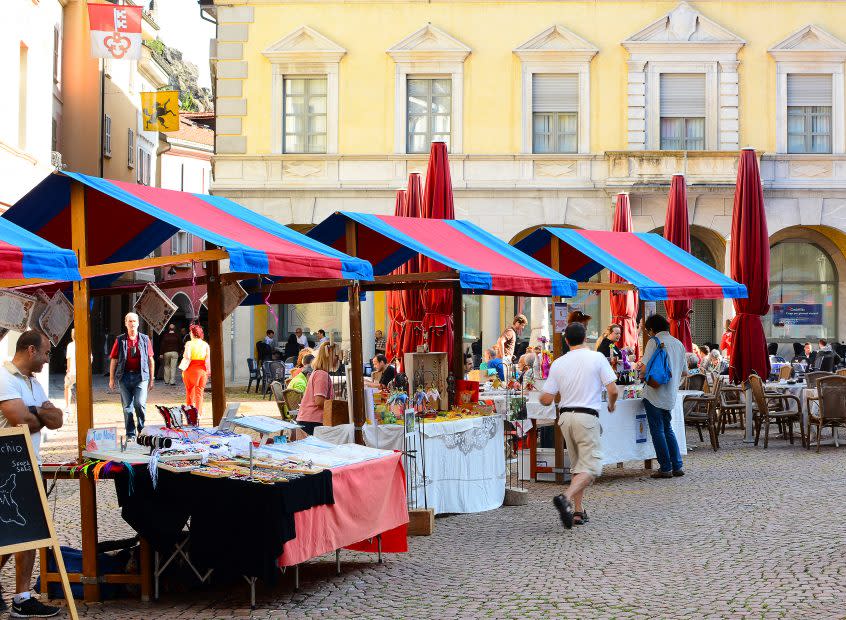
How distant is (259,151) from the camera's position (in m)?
28.6

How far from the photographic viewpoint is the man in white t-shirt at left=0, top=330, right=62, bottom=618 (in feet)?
22.6

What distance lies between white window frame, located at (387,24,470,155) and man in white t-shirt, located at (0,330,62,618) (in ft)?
70.6

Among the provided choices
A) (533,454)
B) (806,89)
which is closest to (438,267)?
(533,454)

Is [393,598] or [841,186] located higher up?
[841,186]

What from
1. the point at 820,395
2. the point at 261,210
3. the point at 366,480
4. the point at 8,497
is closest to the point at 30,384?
the point at 8,497

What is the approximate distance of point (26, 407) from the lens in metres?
7.10

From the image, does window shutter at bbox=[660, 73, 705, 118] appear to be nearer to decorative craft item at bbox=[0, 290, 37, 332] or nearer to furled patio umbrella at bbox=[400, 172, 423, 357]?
furled patio umbrella at bbox=[400, 172, 423, 357]

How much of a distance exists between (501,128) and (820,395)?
14565 mm

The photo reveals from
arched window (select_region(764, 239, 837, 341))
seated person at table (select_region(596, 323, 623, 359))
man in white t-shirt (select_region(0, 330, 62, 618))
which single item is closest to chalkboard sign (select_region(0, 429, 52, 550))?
man in white t-shirt (select_region(0, 330, 62, 618))

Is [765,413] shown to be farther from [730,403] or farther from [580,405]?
[580,405]

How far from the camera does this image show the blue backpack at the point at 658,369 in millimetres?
13062

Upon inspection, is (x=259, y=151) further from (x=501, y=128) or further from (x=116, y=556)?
(x=116, y=556)

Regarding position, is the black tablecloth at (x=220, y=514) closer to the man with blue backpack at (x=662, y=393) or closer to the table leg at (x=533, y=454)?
the table leg at (x=533, y=454)

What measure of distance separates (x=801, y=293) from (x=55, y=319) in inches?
976
